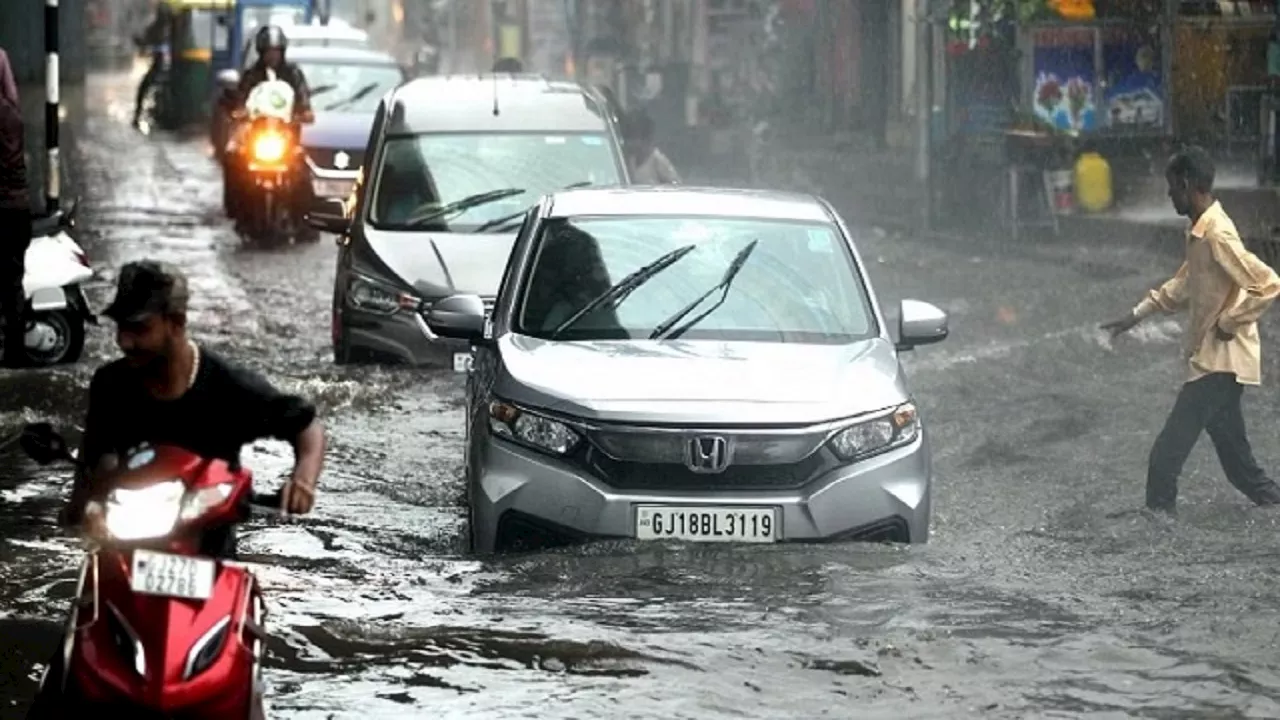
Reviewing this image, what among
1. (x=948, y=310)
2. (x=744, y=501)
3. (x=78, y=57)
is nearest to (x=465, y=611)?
(x=744, y=501)

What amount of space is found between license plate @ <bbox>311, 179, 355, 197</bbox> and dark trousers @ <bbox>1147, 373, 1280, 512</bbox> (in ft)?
48.2

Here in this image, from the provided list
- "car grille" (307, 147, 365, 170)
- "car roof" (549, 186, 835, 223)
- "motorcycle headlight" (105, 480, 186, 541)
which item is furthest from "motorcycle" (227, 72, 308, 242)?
Result: "motorcycle headlight" (105, 480, 186, 541)

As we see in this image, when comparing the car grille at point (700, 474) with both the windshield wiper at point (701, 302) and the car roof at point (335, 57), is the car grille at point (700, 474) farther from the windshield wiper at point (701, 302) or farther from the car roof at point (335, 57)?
the car roof at point (335, 57)

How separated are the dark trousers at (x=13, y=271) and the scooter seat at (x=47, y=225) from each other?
0.18 metres

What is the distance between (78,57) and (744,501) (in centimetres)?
4947

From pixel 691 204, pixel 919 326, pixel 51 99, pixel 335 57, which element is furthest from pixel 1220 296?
pixel 335 57

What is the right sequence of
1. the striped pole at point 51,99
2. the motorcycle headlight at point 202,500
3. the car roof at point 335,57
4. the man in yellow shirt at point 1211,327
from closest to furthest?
the motorcycle headlight at point 202,500
the man in yellow shirt at point 1211,327
the striped pole at point 51,99
the car roof at point 335,57

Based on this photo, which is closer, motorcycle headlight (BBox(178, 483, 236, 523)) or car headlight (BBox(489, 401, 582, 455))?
motorcycle headlight (BBox(178, 483, 236, 523))

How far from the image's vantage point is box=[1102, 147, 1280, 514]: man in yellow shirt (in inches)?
429

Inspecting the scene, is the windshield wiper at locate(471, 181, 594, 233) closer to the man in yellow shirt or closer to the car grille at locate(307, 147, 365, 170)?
the man in yellow shirt

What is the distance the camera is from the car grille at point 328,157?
25.8 metres

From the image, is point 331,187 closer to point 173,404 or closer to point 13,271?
point 13,271

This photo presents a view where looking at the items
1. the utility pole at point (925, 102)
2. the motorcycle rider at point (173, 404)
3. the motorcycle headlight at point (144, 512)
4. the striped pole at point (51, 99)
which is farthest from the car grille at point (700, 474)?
the utility pole at point (925, 102)

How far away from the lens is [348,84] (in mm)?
27984
